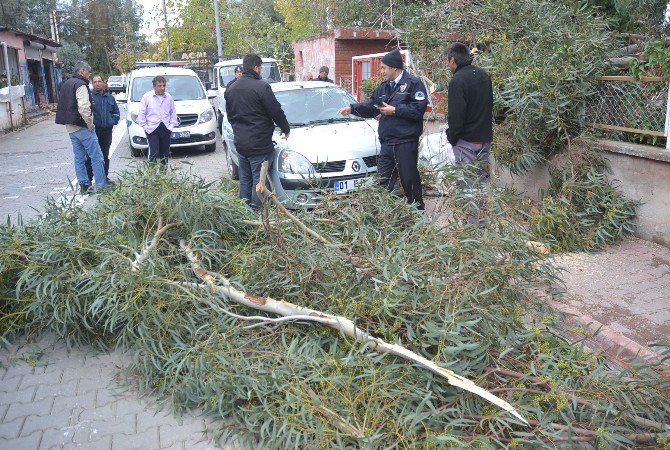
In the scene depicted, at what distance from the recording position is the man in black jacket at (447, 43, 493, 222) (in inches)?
241

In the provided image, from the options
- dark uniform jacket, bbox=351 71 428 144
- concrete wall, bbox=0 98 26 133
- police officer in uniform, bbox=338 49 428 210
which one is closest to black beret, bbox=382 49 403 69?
police officer in uniform, bbox=338 49 428 210

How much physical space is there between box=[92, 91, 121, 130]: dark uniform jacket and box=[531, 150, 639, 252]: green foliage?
697cm

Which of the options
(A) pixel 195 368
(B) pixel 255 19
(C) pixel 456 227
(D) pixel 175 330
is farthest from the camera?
(B) pixel 255 19

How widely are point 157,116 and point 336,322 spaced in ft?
23.0

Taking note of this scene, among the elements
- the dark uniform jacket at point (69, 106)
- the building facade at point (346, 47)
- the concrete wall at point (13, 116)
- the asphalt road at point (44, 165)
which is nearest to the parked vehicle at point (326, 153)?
the asphalt road at point (44, 165)

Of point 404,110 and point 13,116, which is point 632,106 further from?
point 13,116

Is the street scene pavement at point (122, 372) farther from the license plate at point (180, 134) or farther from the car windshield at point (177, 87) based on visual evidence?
the car windshield at point (177, 87)

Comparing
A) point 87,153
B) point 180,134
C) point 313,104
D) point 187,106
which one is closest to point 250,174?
point 313,104

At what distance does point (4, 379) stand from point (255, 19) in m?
35.5

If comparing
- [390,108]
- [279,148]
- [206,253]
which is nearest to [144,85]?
[279,148]

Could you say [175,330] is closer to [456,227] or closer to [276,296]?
[276,296]

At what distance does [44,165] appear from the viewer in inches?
507


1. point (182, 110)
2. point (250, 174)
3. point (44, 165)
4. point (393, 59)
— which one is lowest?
point (44, 165)

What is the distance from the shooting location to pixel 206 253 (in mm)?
4453
